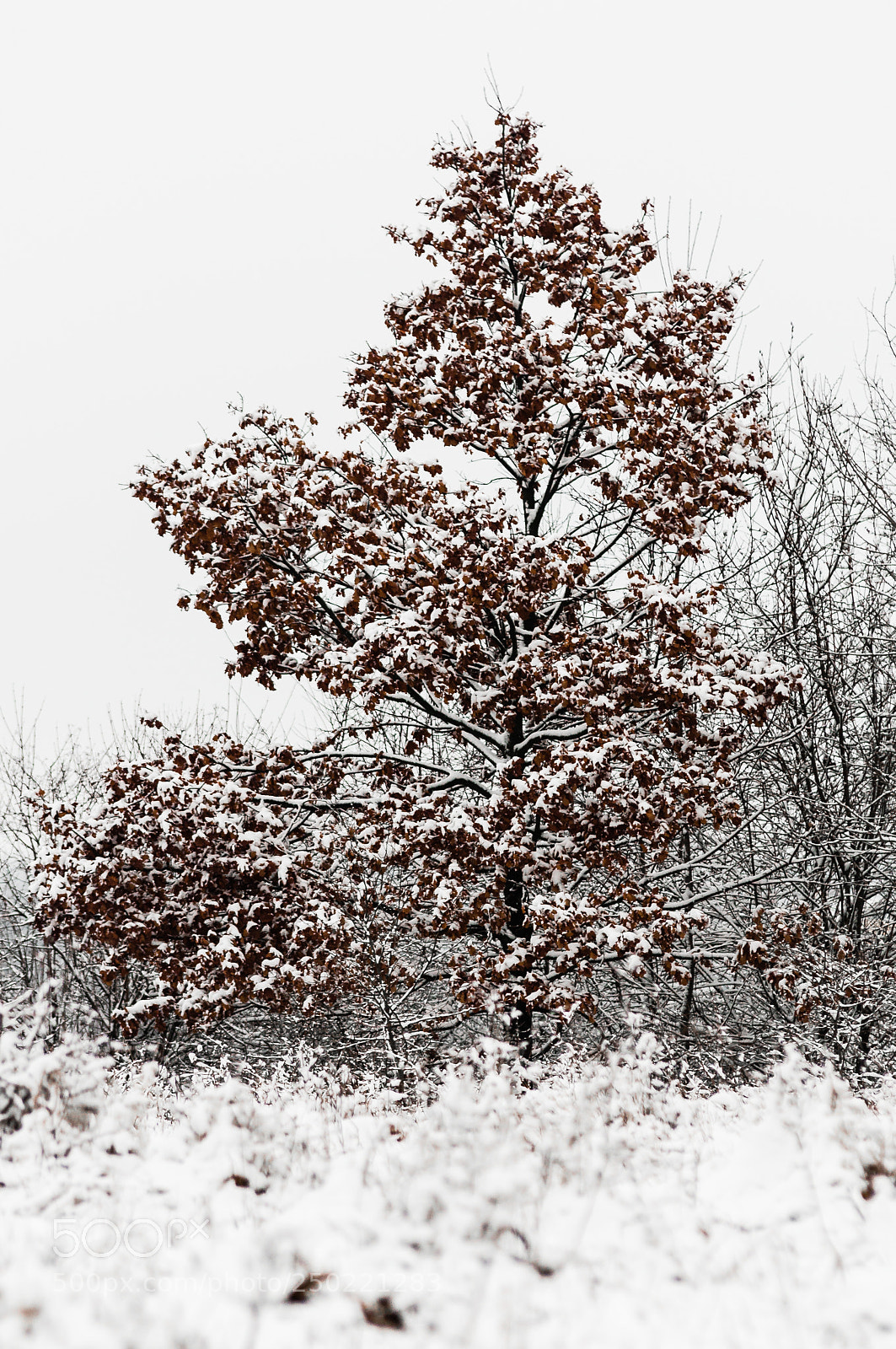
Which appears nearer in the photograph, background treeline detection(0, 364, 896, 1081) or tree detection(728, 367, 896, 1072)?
background treeline detection(0, 364, 896, 1081)

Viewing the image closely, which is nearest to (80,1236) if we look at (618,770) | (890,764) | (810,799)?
(618,770)

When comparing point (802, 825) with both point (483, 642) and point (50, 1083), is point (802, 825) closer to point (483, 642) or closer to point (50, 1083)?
point (483, 642)

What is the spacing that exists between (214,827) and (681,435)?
19.1 feet

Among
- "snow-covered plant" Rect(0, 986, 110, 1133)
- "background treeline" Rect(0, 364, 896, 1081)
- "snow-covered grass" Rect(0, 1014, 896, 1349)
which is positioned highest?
"background treeline" Rect(0, 364, 896, 1081)

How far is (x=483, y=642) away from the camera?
9055 millimetres

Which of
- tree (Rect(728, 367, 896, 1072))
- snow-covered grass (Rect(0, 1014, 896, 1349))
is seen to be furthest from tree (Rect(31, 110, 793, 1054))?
snow-covered grass (Rect(0, 1014, 896, 1349))

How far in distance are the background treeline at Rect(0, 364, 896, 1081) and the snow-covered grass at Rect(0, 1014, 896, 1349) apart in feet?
15.7

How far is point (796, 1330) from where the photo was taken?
Answer: 250 cm

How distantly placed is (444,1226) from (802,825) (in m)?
9.97

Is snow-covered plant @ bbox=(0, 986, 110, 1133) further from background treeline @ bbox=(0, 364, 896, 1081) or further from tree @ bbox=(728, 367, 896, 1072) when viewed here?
tree @ bbox=(728, 367, 896, 1072)

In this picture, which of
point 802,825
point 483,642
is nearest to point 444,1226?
point 483,642

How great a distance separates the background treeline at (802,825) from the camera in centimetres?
948

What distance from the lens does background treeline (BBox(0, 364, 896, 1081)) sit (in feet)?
31.1

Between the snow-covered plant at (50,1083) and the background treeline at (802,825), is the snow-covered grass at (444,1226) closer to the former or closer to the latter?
the snow-covered plant at (50,1083)
